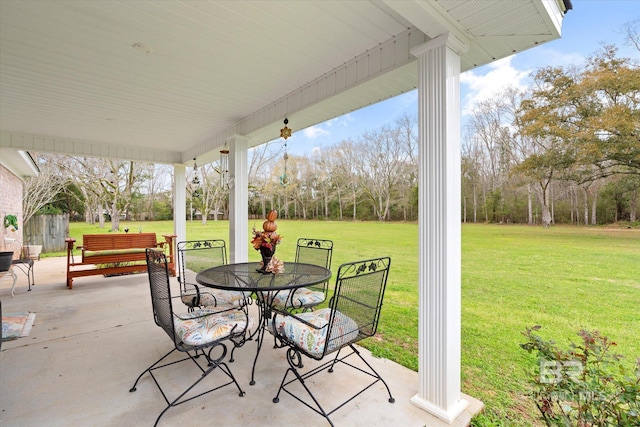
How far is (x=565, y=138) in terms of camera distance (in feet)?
10.6

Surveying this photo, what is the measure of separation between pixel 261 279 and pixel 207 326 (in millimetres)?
530

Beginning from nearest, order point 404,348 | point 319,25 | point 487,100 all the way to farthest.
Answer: point 319,25 < point 404,348 < point 487,100

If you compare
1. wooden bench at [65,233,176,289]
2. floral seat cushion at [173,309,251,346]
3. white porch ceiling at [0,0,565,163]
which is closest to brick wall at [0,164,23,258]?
wooden bench at [65,233,176,289]

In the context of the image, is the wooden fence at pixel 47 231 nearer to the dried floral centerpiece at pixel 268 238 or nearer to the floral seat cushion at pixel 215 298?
the floral seat cushion at pixel 215 298

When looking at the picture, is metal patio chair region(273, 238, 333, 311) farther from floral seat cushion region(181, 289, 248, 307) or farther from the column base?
the column base

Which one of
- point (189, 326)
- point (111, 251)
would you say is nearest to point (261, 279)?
point (189, 326)

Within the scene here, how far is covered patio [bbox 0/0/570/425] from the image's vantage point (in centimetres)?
177

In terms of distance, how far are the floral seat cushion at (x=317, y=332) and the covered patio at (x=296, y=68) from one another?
471 millimetres

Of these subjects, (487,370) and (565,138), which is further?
(565,138)

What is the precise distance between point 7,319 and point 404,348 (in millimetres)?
4576

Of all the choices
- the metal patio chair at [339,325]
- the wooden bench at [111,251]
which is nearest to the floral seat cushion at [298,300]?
the metal patio chair at [339,325]

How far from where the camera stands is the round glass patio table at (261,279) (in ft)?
6.82

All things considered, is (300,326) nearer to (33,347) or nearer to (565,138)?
(33,347)

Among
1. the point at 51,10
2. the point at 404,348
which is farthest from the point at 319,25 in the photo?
the point at 404,348
